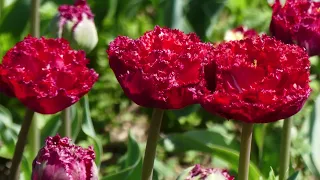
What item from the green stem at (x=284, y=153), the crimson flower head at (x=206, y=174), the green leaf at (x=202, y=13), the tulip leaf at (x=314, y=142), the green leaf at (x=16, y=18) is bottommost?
the crimson flower head at (x=206, y=174)

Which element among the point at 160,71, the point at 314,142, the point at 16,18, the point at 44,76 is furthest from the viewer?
the point at 16,18

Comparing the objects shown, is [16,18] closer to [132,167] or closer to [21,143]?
[132,167]

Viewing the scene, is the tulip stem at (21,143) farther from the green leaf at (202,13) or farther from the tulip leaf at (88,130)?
the green leaf at (202,13)

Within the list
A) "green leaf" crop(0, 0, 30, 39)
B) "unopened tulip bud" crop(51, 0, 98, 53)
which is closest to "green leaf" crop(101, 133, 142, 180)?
"unopened tulip bud" crop(51, 0, 98, 53)

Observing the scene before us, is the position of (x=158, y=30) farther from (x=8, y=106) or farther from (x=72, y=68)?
(x=8, y=106)

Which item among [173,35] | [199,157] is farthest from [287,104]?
[199,157]

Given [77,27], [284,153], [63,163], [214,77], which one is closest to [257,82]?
[214,77]

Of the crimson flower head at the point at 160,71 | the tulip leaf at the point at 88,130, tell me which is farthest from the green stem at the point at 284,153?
the crimson flower head at the point at 160,71
